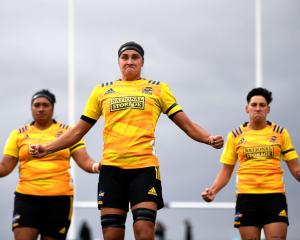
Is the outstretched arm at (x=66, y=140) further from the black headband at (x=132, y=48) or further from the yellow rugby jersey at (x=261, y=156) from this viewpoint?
the yellow rugby jersey at (x=261, y=156)

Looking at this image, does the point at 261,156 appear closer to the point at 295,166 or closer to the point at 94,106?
the point at 295,166

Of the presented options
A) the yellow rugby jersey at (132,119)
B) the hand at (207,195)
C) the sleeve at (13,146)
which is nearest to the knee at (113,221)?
the yellow rugby jersey at (132,119)

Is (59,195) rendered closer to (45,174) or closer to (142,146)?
(45,174)

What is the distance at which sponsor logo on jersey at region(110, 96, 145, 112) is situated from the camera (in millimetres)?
7332

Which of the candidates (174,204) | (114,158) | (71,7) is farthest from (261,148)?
(71,7)

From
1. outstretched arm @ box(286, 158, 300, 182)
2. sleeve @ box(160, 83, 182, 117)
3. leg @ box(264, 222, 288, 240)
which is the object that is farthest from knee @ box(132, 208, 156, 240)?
outstretched arm @ box(286, 158, 300, 182)

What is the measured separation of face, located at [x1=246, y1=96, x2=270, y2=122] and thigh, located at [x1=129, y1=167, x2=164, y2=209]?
2.51 m

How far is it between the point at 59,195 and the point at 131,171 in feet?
7.18

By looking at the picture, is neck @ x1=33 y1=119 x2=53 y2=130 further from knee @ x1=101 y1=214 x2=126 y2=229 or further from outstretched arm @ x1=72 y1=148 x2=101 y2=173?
knee @ x1=101 y1=214 x2=126 y2=229

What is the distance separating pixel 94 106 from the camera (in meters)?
7.61

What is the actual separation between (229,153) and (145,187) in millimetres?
2738

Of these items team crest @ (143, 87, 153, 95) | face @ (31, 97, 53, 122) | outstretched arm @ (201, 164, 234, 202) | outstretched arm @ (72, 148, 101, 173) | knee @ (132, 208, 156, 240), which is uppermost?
face @ (31, 97, 53, 122)

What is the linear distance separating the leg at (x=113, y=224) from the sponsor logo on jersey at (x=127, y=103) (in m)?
0.90

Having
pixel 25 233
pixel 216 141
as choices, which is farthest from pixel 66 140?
pixel 25 233
